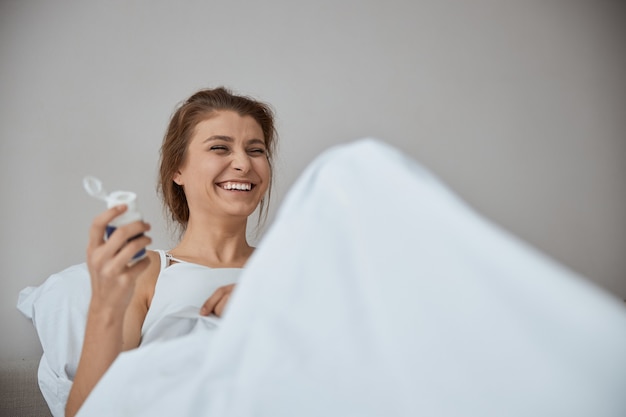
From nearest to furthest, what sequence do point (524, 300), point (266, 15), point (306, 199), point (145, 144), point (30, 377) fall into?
1. point (524, 300)
2. point (306, 199)
3. point (30, 377)
4. point (145, 144)
5. point (266, 15)

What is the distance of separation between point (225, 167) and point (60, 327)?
659mm

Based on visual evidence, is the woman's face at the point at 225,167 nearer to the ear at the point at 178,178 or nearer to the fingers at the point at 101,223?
the ear at the point at 178,178

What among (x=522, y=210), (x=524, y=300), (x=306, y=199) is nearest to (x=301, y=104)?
(x=522, y=210)

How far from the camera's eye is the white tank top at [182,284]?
5.18 feet

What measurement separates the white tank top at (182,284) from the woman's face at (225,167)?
19 centimetres

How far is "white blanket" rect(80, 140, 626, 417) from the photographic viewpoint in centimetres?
76

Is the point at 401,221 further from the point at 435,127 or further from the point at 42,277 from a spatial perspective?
the point at 435,127

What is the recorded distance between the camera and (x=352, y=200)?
33.9 inches

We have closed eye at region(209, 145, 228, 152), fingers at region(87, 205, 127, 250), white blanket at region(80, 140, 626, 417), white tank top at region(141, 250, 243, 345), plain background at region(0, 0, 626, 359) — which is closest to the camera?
white blanket at region(80, 140, 626, 417)

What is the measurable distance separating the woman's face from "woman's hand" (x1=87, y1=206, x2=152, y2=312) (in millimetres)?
686

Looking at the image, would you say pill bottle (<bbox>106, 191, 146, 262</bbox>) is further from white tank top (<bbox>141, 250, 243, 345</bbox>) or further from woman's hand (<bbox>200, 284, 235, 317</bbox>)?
white tank top (<bbox>141, 250, 243, 345</bbox>)

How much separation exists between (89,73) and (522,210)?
185cm

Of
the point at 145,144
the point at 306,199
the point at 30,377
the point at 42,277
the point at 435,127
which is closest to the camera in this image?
the point at 306,199

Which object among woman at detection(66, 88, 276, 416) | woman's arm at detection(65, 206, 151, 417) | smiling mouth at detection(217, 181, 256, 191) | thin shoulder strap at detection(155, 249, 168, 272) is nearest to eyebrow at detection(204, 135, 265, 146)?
woman at detection(66, 88, 276, 416)
